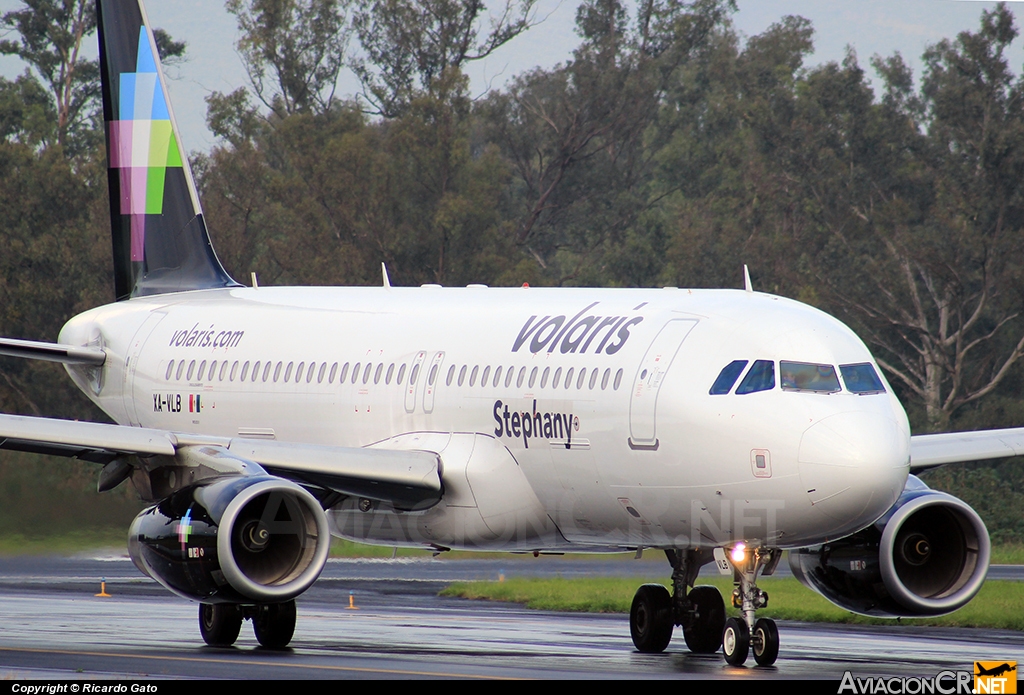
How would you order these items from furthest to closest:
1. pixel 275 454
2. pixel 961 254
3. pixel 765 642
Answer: pixel 961 254 → pixel 275 454 → pixel 765 642

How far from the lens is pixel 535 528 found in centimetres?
1764

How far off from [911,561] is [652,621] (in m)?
2.83

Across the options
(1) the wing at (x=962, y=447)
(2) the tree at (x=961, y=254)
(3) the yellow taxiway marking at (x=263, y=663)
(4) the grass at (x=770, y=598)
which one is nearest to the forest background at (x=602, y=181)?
(2) the tree at (x=961, y=254)

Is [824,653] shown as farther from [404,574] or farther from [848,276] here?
[848,276]

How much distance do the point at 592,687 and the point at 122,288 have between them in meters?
14.3

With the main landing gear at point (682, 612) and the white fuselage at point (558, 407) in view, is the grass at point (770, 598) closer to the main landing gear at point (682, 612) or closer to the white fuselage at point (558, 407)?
the main landing gear at point (682, 612)

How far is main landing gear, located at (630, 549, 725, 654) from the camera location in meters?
18.3

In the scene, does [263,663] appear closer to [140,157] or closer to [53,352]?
[53,352]

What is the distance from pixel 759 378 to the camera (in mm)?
15234

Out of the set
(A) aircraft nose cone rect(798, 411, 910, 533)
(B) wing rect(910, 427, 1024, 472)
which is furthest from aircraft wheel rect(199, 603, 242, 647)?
(B) wing rect(910, 427, 1024, 472)

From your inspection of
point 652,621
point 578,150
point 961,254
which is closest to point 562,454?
point 652,621

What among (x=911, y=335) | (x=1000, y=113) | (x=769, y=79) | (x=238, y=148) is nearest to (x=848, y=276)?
(x=911, y=335)

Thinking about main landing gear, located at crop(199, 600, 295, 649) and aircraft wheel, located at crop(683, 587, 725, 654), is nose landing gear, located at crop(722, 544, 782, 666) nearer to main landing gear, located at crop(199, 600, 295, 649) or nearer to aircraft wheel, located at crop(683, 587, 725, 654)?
aircraft wheel, located at crop(683, 587, 725, 654)

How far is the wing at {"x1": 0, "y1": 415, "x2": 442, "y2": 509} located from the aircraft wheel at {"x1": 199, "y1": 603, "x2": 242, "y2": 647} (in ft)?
5.04
